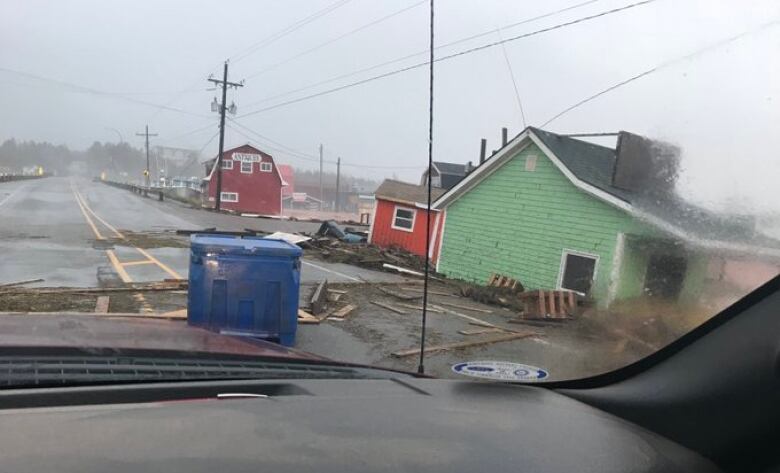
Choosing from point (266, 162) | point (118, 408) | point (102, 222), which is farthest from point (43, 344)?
point (266, 162)

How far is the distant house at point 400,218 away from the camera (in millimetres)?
26359

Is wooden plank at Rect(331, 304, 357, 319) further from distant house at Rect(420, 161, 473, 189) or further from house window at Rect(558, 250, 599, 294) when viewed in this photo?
distant house at Rect(420, 161, 473, 189)

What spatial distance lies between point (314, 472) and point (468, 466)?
421 millimetres

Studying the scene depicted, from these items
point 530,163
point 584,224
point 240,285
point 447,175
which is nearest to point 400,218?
point 447,175

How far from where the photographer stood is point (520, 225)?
1812 centimetres

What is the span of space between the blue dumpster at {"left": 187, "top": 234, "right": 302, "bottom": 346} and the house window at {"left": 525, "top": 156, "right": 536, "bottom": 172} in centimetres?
1193

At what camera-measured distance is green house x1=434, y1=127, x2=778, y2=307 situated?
2422mm

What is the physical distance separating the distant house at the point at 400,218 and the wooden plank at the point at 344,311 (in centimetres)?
1383

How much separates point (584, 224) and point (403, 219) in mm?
13245

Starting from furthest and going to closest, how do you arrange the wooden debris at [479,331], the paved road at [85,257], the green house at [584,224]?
the paved road at [85,257] → the wooden debris at [479,331] → the green house at [584,224]

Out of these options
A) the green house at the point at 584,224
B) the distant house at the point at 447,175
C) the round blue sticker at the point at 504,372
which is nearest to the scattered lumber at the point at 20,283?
the green house at the point at 584,224

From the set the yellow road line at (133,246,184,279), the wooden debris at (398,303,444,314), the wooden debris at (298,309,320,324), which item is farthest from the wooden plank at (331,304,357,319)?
the yellow road line at (133,246,184,279)

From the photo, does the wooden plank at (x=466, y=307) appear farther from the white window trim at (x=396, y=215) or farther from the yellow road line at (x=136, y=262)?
the white window trim at (x=396, y=215)

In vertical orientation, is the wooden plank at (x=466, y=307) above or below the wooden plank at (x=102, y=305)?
below
